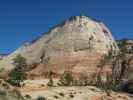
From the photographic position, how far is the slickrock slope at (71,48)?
90.1 metres

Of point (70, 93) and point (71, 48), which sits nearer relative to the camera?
point (70, 93)

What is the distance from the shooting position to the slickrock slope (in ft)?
296

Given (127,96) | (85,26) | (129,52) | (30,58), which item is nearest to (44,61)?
(30,58)

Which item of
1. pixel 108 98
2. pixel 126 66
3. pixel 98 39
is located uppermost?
pixel 98 39

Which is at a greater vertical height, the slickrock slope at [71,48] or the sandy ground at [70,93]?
the slickrock slope at [71,48]

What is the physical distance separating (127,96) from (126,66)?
21857mm

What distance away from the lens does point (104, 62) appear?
89.1 meters

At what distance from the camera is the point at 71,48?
93750 mm

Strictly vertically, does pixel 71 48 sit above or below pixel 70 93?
above

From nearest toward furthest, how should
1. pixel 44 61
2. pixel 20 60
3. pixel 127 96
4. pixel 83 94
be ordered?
pixel 83 94 → pixel 127 96 → pixel 20 60 → pixel 44 61

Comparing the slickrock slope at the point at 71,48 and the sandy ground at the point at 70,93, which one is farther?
the slickrock slope at the point at 71,48

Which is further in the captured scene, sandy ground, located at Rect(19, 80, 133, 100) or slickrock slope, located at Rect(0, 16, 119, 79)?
slickrock slope, located at Rect(0, 16, 119, 79)

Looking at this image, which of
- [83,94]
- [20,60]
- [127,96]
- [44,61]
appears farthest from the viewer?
[44,61]

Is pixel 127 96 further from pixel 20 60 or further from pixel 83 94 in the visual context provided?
pixel 20 60
